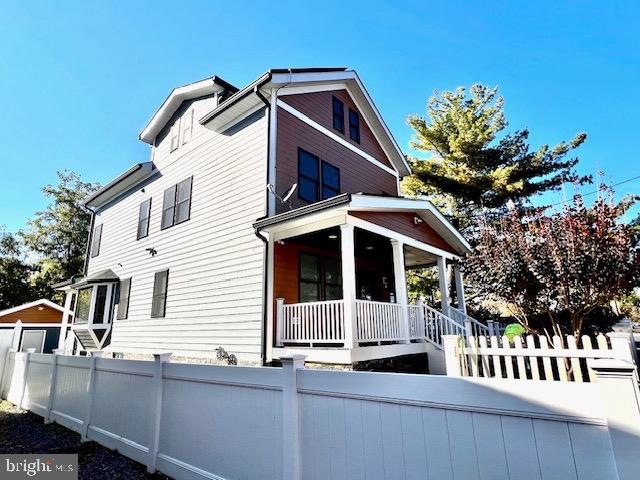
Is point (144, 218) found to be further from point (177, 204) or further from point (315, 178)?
point (315, 178)

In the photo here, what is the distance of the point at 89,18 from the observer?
9148 millimetres

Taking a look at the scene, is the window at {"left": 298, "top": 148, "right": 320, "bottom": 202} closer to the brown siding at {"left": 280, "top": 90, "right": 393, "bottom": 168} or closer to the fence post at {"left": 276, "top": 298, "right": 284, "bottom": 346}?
the brown siding at {"left": 280, "top": 90, "right": 393, "bottom": 168}

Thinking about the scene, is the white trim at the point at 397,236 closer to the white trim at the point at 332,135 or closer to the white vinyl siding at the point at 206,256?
the white vinyl siding at the point at 206,256

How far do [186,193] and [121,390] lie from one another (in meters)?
7.05

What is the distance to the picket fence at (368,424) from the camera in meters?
1.83

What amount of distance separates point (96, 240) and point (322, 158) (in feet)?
38.1

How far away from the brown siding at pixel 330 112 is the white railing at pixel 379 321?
6213mm

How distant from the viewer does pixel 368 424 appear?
2.58 m

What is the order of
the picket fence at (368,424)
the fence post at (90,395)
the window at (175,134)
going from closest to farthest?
the picket fence at (368,424) → the fence post at (90,395) → the window at (175,134)

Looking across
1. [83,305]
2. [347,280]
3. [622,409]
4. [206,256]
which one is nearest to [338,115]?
[206,256]

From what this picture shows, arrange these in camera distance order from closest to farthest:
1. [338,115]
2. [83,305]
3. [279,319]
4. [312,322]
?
[312,322], [279,319], [338,115], [83,305]

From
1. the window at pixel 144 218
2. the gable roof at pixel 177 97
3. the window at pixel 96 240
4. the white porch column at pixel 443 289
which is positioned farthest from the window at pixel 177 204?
the white porch column at pixel 443 289

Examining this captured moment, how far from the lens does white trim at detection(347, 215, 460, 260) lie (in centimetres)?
694

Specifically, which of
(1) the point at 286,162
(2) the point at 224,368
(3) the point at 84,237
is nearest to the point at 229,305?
(1) the point at 286,162
